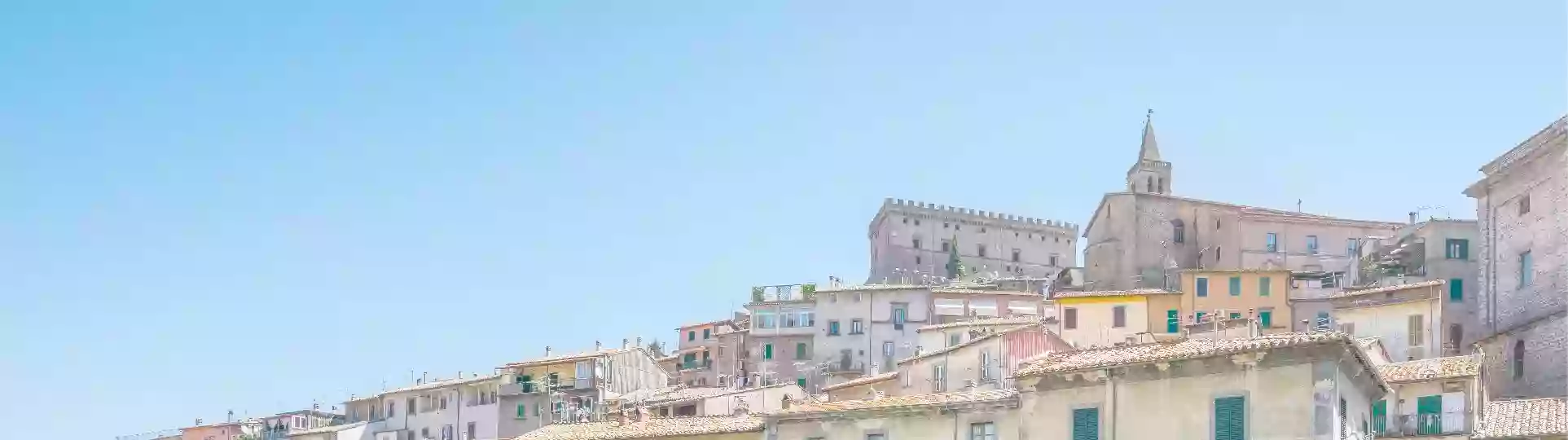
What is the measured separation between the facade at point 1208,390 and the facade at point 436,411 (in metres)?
44.8

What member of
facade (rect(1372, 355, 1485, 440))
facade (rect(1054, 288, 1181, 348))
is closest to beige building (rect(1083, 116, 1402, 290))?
facade (rect(1054, 288, 1181, 348))

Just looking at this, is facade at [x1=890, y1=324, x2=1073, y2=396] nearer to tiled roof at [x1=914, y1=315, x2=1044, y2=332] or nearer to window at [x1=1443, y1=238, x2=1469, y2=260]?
tiled roof at [x1=914, y1=315, x2=1044, y2=332]

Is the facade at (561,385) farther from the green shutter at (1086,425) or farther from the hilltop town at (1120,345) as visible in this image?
the green shutter at (1086,425)

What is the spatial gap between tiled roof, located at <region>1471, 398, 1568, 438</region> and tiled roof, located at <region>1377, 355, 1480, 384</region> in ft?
3.96

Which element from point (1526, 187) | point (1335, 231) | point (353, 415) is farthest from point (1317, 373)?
point (353, 415)

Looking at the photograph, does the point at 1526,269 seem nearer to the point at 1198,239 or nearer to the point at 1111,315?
the point at 1111,315

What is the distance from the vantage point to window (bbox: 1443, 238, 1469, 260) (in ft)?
237

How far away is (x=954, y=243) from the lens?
10981 cm

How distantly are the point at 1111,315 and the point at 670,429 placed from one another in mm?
26347

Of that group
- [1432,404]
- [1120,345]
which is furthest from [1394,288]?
[1120,345]

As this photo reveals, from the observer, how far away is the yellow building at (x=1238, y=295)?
71562mm

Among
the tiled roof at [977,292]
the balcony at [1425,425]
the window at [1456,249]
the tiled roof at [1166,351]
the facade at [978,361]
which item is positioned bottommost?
the balcony at [1425,425]

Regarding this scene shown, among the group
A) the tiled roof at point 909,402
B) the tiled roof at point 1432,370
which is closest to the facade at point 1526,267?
the tiled roof at point 1432,370

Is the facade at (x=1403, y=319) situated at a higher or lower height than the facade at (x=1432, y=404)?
higher
